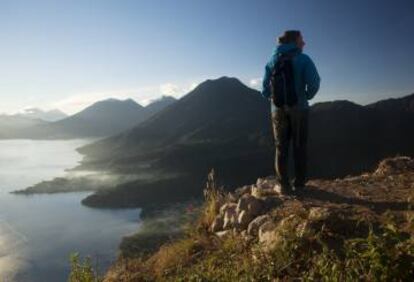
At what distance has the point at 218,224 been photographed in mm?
9586

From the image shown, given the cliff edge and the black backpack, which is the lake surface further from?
the black backpack

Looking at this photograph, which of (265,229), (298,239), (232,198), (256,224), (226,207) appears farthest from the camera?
(232,198)

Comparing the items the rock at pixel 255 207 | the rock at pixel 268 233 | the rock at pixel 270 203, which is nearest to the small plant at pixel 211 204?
the rock at pixel 255 207

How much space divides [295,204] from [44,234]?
366ft

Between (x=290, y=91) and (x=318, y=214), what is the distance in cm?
285

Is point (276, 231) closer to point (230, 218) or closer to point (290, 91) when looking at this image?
point (230, 218)

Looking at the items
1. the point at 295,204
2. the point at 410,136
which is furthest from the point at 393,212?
the point at 410,136

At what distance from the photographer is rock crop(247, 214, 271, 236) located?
8250 mm

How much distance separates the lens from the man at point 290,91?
9.16m

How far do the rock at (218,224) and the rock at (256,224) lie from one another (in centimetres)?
123

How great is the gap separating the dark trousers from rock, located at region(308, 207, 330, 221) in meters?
2.21

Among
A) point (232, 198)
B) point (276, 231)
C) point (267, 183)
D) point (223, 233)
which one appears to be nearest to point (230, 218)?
point (223, 233)

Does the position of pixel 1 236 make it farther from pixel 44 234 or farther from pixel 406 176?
pixel 406 176

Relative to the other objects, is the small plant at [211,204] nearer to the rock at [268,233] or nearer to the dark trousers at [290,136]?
the dark trousers at [290,136]
